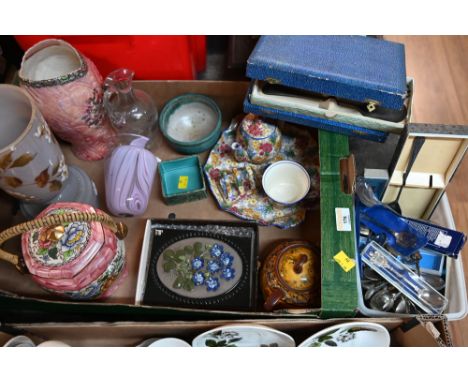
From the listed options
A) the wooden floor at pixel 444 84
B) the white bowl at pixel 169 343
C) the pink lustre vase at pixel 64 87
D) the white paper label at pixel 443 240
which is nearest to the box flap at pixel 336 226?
the white paper label at pixel 443 240

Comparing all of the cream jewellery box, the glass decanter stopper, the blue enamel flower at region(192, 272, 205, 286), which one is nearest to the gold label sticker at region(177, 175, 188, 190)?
the glass decanter stopper

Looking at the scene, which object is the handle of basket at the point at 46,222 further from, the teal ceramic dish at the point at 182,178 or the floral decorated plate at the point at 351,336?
the floral decorated plate at the point at 351,336

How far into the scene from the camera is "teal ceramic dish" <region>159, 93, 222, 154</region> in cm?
117

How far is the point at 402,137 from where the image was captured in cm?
87

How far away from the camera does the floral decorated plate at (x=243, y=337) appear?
837mm

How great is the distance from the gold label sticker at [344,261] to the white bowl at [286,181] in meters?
0.24

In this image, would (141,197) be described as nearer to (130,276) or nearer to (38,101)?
(130,276)

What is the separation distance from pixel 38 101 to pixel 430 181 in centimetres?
90

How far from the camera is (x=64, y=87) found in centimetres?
94

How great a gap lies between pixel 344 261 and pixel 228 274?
28 cm

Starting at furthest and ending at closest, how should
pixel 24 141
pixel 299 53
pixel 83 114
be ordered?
pixel 83 114 → pixel 299 53 → pixel 24 141

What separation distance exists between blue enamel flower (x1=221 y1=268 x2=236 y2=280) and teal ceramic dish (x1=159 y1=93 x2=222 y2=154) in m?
0.36

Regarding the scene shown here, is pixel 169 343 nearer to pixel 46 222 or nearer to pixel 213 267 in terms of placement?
pixel 213 267

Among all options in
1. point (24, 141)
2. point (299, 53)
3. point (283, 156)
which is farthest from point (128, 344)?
point (299, 53)
